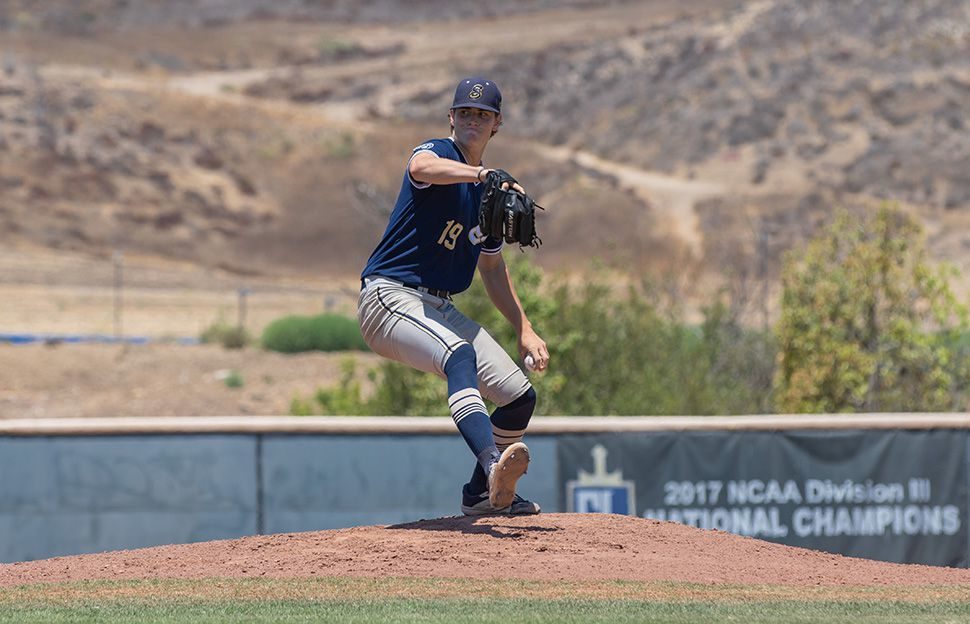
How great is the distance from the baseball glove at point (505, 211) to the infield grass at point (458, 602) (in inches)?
65.8

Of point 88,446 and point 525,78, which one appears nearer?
point 88,446

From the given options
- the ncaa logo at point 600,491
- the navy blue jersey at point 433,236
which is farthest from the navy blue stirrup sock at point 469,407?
the ncaa logo at point 600,491

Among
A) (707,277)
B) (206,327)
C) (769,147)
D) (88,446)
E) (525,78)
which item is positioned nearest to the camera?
(88,446)

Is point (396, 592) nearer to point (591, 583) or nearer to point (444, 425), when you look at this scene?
point (591, 583)

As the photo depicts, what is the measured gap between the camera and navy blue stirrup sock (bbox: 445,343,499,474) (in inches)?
295

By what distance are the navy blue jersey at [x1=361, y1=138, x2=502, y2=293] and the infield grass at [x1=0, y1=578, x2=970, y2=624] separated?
62.9 inches

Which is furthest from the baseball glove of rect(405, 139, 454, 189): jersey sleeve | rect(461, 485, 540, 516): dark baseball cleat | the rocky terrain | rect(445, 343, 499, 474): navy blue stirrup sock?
the rocky terrain

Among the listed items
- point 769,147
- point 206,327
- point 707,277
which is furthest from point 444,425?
point 769,147

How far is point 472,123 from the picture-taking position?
7.78 meters

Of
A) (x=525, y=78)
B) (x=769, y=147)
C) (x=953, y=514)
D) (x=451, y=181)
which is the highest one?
(x=525, y=78)

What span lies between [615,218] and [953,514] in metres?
42.7

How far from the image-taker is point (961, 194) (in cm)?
5488

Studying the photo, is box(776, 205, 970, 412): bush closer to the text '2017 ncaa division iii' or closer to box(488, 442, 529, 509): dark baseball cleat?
the text '2017 ncaa division iii'

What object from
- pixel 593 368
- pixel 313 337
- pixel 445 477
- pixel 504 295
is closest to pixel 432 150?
pixel 504 295
